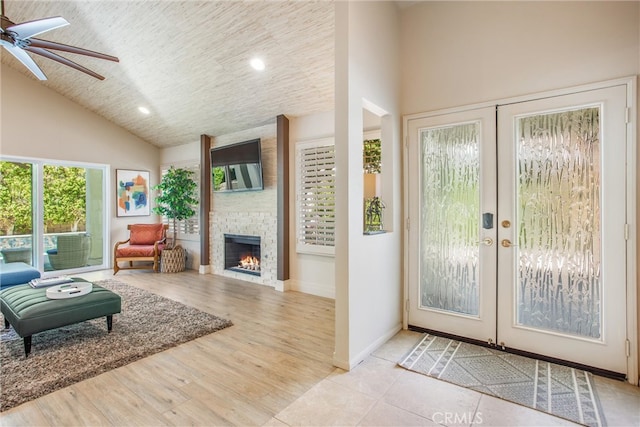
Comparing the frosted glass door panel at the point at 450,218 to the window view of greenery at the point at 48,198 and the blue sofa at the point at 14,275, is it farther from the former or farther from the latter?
the window view of greenery at the point at 48,198

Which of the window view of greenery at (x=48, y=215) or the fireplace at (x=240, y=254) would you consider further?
the fireplace at (x=240, y=254)

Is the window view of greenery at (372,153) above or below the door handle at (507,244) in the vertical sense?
above

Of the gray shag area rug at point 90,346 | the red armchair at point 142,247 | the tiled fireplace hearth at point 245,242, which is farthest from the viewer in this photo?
the red armchair at point 142,247

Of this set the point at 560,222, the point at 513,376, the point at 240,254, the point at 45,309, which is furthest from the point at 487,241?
the point at 240,254

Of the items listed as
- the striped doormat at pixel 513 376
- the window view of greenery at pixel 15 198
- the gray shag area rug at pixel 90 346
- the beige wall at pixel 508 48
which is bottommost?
the striped doormat at pixel 513 376

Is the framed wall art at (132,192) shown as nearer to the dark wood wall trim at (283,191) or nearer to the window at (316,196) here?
the dark wood wall trim at (283,191)

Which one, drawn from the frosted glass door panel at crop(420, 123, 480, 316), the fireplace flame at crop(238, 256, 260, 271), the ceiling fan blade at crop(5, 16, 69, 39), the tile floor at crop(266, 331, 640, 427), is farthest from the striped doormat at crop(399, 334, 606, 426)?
the ceiling fan blade at crop(5, 16, 69, 39)

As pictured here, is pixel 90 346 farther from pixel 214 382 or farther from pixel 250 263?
pixel 250 263

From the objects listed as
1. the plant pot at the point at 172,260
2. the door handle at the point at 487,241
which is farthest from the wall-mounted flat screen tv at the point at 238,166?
the door handle at the point at 487,241

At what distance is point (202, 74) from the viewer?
14.3ft

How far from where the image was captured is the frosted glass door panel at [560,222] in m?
2.43

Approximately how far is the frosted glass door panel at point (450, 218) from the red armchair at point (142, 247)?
523 cm

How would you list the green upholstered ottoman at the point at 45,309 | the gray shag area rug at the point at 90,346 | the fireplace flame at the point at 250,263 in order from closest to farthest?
the gray shag area rug at the point at 90,346 < the green upholstered ottoman at the point at 45,309 < the fireplace flame at the point at 250,263

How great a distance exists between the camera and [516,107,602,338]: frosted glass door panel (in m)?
2.43
